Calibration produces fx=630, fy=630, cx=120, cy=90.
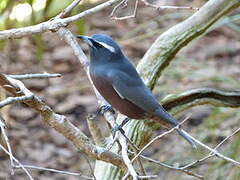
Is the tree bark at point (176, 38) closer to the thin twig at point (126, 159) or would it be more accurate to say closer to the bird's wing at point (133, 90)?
the bird's wing at point (133, 90)

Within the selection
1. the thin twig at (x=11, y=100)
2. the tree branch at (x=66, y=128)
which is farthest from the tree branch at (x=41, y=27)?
the thin twig at (x=11, y=100)

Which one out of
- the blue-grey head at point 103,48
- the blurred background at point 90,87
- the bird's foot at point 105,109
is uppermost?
the blue-grey head at point 103,48

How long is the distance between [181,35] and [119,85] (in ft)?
1.45

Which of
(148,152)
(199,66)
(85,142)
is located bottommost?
(148,152)

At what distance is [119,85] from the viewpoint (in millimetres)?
3521

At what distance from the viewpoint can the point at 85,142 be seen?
2.76 m

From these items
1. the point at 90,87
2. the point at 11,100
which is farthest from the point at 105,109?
the point at 90,87

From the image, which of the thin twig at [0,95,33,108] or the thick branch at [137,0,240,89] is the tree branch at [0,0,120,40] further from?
the thick branch at [137,0,240,89]

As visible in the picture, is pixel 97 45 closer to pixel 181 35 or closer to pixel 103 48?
pixel 103 48

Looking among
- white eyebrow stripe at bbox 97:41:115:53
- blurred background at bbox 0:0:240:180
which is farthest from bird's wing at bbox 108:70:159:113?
blurred background at bbox 0:0:240:180

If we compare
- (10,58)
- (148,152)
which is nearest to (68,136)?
(148,152)

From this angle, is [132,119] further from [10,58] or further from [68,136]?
[10,58]

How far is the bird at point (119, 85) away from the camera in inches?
135

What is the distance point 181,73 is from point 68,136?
261cm
